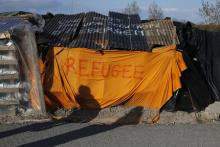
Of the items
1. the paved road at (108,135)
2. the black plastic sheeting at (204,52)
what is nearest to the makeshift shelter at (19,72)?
the paved road at (108,135)

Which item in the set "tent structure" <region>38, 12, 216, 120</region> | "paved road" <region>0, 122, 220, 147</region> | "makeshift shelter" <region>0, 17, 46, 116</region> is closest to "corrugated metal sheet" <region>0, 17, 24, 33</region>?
"makeshift shelter" <region>0, 17, 46, 116</region>

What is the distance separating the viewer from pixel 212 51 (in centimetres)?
1291

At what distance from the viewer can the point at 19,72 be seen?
11.5 metres

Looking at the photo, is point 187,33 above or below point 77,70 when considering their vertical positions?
above

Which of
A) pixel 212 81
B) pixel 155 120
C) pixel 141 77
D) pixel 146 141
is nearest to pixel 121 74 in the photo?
pixel 141 77

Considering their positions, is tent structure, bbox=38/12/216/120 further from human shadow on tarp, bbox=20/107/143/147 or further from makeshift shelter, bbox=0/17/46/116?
makeshift shelter, bbox=0/17/46/116

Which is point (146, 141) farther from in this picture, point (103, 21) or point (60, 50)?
point (103, 21)

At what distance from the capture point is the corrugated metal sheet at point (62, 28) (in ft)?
40.4

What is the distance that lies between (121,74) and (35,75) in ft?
7.00

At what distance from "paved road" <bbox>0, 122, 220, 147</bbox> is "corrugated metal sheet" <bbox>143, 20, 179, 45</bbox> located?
2662mm

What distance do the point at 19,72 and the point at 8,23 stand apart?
1.29 metres

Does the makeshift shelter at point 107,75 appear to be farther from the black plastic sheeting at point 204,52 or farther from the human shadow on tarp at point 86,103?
the black plastic sheeting at point 204,52

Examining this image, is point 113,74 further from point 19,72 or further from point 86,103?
point 19,72

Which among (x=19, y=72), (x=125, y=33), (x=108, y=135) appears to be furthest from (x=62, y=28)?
(x=108, y=135)
